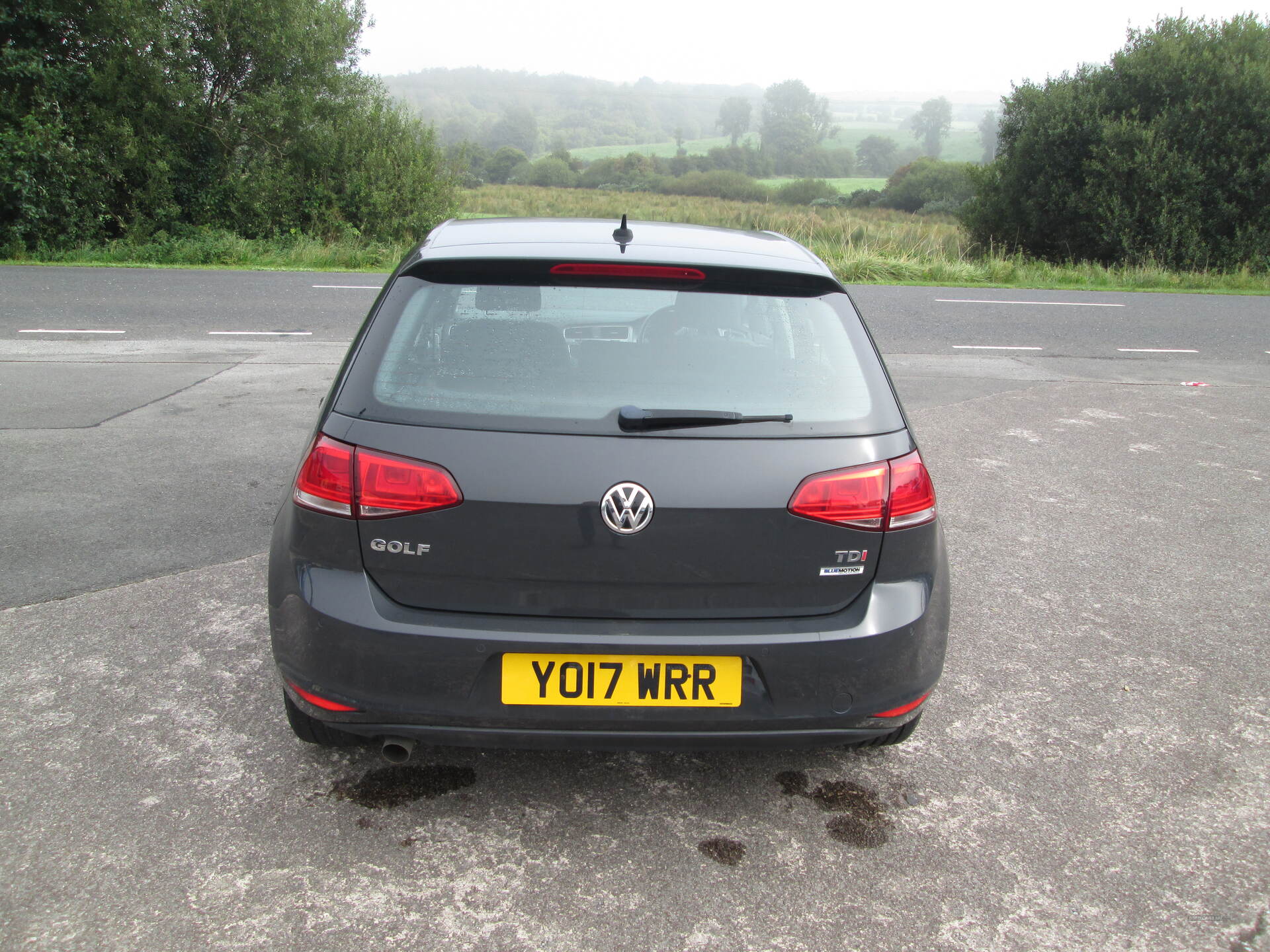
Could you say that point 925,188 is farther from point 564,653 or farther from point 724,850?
point 564,653

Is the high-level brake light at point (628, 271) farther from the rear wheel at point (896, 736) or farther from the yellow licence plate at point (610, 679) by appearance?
the rear wheel at point (896, 736)

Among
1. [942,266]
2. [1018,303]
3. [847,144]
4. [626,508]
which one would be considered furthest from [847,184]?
[626,508]

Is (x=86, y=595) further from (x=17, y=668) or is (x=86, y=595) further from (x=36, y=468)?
(x=36, y=468)

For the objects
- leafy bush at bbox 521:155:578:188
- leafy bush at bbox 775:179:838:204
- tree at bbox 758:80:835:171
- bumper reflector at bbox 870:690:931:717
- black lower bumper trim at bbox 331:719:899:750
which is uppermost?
tree at bbox 758:80:835:171

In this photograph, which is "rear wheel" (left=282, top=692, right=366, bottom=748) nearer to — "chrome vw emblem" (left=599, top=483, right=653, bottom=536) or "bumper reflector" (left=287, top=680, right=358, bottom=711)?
"bumper reflector" (left=287, top=680, right=358, bottom=711)

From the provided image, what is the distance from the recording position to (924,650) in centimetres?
261

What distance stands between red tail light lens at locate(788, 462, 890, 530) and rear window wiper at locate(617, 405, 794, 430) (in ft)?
0.64

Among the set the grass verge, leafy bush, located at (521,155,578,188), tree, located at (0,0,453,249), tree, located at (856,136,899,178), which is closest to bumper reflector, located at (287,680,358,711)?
the grass verge

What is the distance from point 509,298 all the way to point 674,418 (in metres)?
0.58

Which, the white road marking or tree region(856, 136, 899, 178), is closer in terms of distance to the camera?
the white road marking

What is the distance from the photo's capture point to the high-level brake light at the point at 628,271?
103 inches

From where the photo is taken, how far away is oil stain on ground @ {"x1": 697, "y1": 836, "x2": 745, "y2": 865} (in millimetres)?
2564

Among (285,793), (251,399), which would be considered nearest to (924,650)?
(285,793)

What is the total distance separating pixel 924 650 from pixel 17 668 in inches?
119
